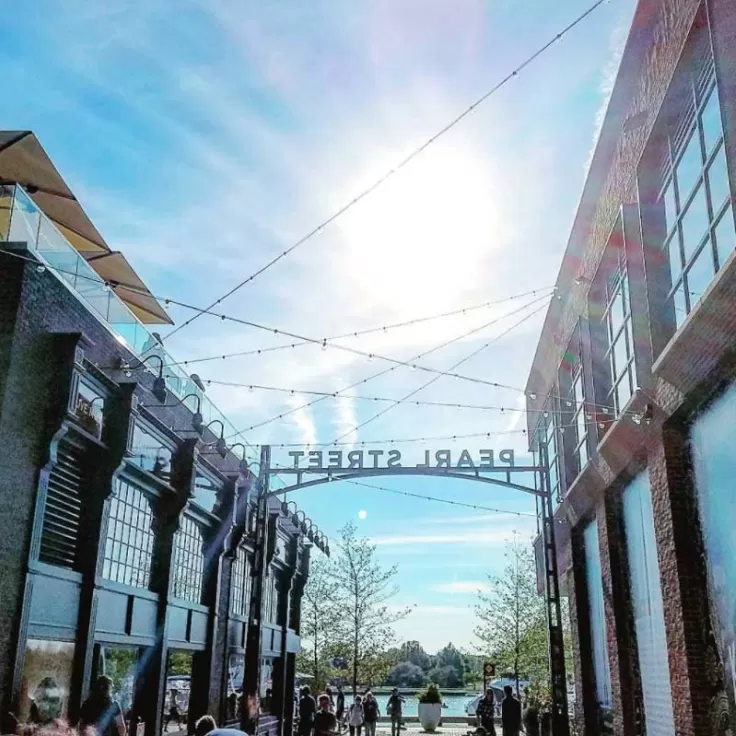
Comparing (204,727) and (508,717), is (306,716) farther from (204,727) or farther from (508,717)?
(204,727)

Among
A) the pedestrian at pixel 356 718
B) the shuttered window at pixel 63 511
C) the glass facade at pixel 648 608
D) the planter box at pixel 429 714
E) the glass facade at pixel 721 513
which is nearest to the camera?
the glass facade at pixel 721 513

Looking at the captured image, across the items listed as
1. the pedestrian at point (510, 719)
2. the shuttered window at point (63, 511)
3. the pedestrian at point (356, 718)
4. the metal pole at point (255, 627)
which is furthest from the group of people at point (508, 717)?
the shuttered window at point (63, 511)

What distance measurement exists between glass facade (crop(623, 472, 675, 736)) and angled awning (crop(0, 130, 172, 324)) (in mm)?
8246

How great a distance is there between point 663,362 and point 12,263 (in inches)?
319

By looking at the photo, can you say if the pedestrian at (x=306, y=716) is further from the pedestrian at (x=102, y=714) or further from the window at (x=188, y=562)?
the pedestrian at (x=102, y=714)

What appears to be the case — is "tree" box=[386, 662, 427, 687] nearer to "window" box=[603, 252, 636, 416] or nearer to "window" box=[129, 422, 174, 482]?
"window" box=[129, 422, 174, 482]

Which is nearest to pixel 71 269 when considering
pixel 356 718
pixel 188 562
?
pixel 188 562

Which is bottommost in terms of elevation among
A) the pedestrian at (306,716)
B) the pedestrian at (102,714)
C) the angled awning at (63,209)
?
the pedestrian at (306,716)

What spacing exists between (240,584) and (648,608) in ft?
39.2

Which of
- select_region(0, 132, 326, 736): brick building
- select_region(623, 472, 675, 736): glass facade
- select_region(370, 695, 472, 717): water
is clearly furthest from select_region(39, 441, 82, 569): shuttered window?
select_region(370, 695, 472, 717): water

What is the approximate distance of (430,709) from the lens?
29.4 metres

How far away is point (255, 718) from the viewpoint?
65.0 ft

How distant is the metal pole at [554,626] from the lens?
58.0ft

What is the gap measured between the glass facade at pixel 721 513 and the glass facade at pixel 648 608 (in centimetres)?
198
